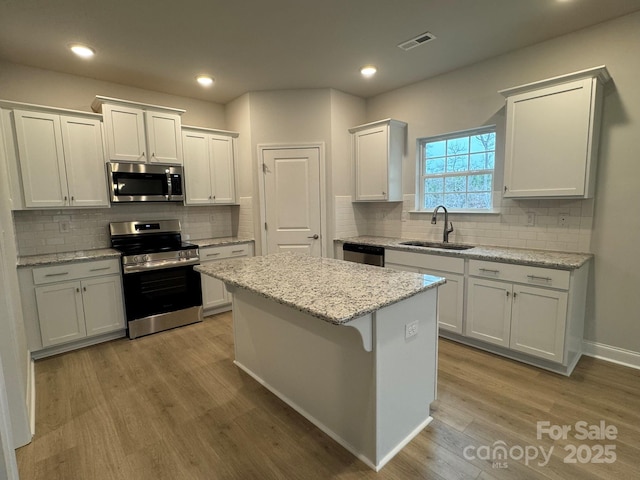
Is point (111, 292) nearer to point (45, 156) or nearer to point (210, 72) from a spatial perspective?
point (45, 156)

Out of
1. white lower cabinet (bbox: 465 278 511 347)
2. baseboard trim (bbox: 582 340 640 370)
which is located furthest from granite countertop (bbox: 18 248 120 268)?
baseboard trim (bbox: 582 340 640 370)

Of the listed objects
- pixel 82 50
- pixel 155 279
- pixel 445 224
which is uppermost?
pixel 82 50

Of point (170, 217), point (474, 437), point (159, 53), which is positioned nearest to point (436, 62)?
point (159, 53)

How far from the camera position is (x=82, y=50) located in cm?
287

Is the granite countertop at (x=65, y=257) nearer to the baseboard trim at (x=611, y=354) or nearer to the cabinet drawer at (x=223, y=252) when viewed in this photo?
the cabinet drawer at (x=223, y=252)

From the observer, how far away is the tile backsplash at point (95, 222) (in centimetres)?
324

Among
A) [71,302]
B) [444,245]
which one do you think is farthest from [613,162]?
[71,302]

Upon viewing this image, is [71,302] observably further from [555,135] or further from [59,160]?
[555,135]

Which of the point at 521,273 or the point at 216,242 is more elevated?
the point at 216,242

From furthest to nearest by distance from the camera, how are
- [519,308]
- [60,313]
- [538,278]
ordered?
[60,313] → [519,308] → [538,278]

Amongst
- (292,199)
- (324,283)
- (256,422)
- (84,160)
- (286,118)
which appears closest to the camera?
(324,283)

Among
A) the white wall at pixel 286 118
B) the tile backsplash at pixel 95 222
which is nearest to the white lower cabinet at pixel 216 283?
the tile backsplash at pixel 95 222

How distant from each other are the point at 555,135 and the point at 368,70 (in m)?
1.91

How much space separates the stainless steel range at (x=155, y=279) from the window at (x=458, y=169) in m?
2.93
